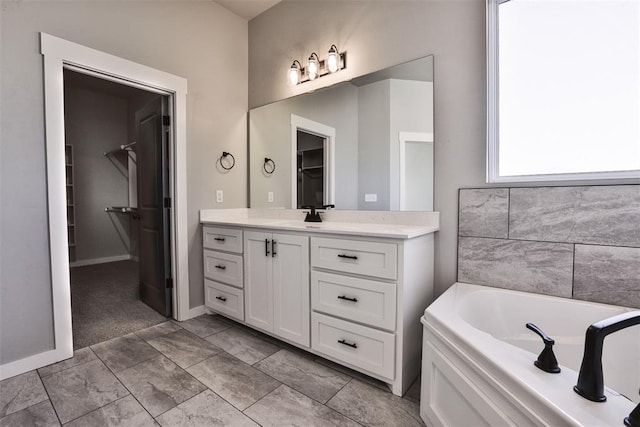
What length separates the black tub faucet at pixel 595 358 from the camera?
72cm

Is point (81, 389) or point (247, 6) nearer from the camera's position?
point (81, 389)

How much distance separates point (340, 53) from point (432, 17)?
737mm

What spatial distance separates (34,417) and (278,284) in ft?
4.50

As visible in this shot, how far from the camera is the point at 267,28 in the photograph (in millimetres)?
2910

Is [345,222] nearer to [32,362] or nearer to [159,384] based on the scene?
[159,384]

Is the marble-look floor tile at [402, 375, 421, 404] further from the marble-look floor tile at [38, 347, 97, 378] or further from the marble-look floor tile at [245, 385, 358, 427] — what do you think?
the marble-look floor tile at [38, 347, 97, 378]

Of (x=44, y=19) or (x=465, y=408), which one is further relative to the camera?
(x=44, y=19)

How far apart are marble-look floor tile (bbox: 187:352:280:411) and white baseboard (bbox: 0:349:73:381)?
889 millimetres

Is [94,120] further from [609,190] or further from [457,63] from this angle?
[609,190]

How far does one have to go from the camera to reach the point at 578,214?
1.48 m

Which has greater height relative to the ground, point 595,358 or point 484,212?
point 484,212

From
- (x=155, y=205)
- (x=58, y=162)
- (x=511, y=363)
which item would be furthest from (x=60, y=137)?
(x=511, y=363)

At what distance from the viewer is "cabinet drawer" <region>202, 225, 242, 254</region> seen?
93.5 inches

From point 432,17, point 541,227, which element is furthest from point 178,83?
point 541,227
